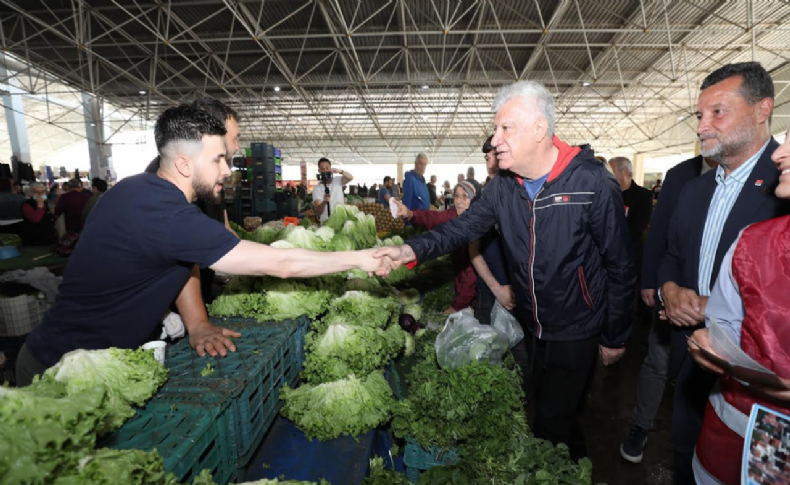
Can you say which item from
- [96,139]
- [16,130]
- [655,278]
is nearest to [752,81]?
[655,278]

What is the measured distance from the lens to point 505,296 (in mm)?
3494

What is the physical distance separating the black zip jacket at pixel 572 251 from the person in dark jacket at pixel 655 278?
0.84m

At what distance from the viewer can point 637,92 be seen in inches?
856

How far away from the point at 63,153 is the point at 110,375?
40442mm

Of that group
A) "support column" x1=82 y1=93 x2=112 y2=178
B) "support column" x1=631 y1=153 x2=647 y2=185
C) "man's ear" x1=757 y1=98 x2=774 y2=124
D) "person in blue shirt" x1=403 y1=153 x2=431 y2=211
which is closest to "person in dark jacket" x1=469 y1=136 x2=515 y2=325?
"man's ear" x1=757 y1=98 x2=774 y2=124

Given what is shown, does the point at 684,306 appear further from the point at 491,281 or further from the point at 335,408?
the point at 335,408

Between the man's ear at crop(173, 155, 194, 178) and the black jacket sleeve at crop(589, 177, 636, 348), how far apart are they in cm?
219

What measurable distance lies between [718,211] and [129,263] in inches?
119

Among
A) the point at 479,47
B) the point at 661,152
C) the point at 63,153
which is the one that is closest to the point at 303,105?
the point at 479,47

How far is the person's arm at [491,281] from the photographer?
347 cm

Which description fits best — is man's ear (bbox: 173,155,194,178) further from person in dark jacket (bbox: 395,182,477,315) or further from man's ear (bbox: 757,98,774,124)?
man's ear (bbox: 757,98,774,124)

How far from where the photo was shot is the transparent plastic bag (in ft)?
9.14

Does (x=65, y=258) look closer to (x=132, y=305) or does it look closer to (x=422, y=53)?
(x=132, y=305)

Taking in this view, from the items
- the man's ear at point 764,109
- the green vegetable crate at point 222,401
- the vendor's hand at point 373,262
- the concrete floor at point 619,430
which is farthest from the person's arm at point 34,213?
the man's ear at point 764,109
